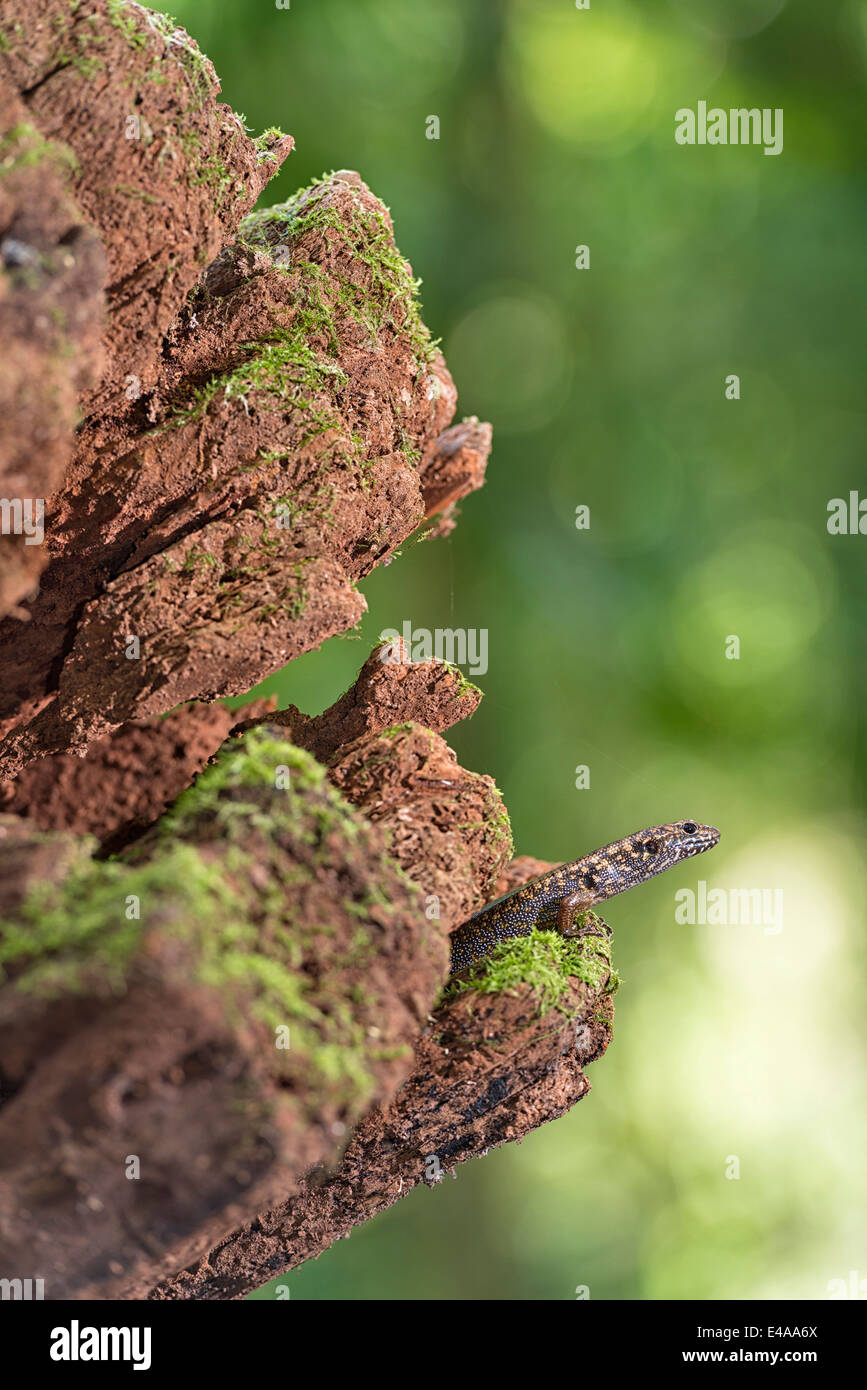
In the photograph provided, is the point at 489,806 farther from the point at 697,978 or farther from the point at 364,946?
the point at 697,978

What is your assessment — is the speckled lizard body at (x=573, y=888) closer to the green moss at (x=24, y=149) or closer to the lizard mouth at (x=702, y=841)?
the lizard mouth at (x=702, y=841)
